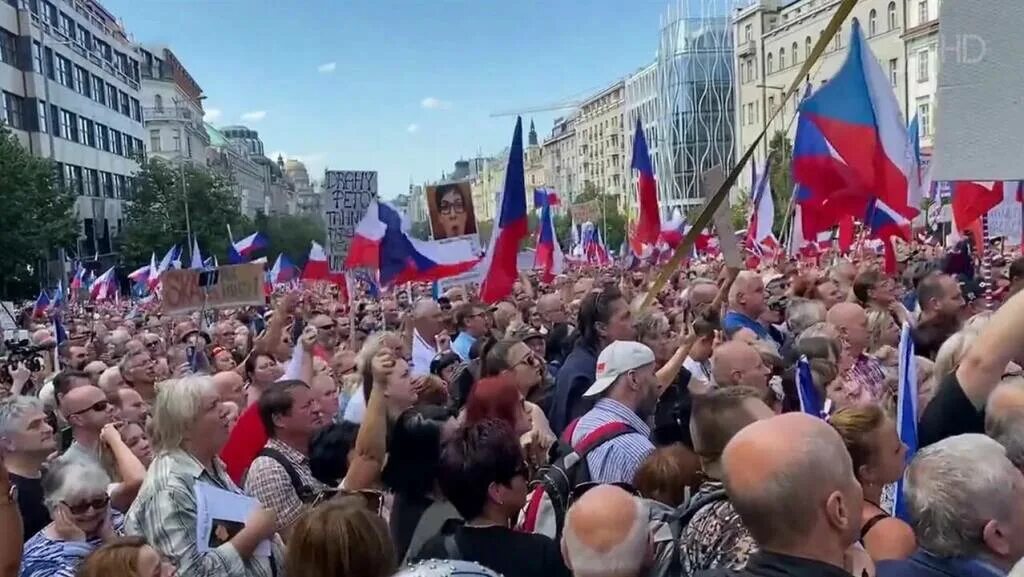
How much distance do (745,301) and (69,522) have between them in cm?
468

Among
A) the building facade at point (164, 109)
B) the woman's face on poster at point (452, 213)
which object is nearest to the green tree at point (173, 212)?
the building facade at point (164, 109)

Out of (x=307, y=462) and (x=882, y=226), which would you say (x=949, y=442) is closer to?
(x=307, y=462)

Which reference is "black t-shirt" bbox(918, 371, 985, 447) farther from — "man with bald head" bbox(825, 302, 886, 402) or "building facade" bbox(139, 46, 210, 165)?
"building facade" bbox(139, 46, 210, 165)

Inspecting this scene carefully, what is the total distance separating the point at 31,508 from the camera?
418cm

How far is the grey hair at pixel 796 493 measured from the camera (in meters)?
2.20

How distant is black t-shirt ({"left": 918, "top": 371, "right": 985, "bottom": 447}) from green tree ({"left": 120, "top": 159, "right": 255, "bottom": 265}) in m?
51.8

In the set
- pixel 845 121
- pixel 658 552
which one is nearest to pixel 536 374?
pixel 658 552

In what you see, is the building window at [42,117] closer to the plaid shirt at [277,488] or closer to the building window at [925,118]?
the building window at [925,118]

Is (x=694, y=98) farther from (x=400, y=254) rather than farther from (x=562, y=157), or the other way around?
(x=400, y=254)

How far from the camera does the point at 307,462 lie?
447 centimetres

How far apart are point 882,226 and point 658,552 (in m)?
9.18

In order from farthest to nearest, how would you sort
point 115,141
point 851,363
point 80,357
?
point 115,141, point 80,357, point 851,363

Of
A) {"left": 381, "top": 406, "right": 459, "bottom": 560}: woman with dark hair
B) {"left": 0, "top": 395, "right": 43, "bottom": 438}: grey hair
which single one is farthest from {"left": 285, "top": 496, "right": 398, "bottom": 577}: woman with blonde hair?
{"left": 0, "top": 395, "right": 43, "bottom": 438}: grey hair

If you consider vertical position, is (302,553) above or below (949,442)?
below
